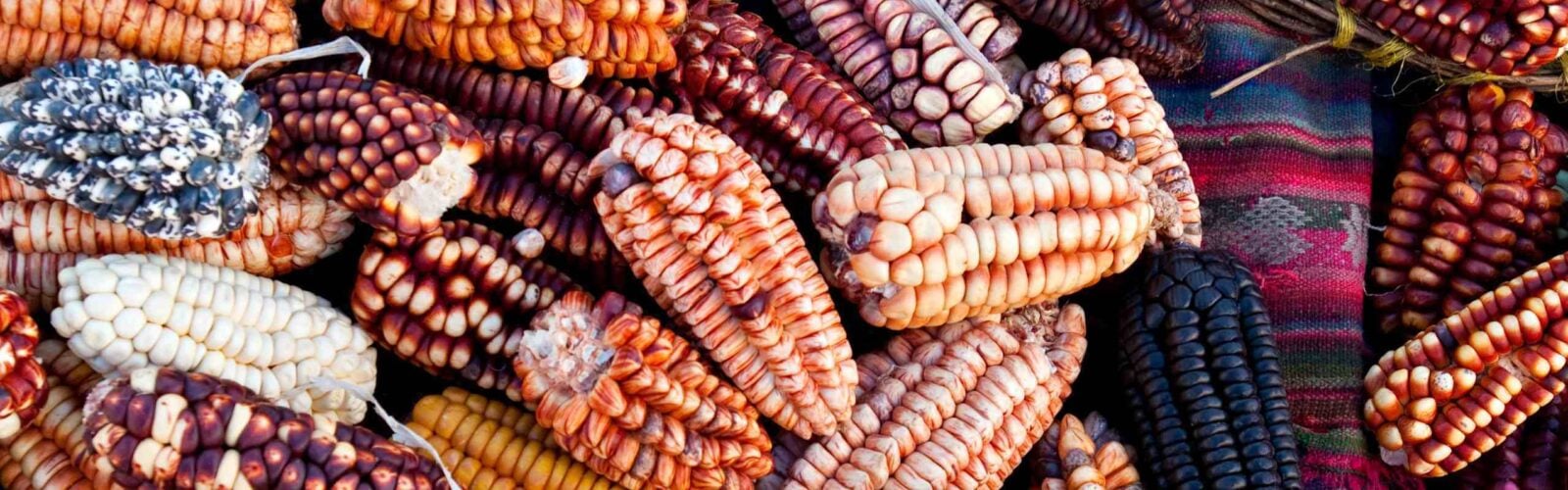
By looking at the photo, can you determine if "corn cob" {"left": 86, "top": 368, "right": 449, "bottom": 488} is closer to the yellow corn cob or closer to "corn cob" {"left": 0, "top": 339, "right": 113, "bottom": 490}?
"corn cob" {"left": 0, "top": 339, "right": 113, "bottom": 490}

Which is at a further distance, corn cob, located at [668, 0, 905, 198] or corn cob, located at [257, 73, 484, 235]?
corn cob, located at [668, 0, 905, 198]

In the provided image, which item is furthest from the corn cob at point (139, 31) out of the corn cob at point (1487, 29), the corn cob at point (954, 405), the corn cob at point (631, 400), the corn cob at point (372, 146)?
the corn cob at point (1487, 29)

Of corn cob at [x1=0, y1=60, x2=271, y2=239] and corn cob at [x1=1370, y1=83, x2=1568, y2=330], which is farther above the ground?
corn cob at [x1=0, y1=60, x2=271, y2=239]

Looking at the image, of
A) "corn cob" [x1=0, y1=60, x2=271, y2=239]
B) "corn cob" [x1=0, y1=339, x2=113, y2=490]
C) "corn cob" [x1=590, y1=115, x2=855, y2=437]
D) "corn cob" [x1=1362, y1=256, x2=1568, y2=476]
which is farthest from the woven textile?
"corn cob" [x1=0, y1=339, x2=113, y2=490]

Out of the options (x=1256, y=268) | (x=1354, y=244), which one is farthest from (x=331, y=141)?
(x=1354, y=244)

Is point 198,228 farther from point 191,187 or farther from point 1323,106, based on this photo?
point 1323,106

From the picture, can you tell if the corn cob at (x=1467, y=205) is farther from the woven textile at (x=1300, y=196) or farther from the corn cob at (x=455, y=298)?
the corn cob at (x=455, y=298)

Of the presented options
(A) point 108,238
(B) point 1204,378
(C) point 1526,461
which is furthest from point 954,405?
(A) point 108,238
